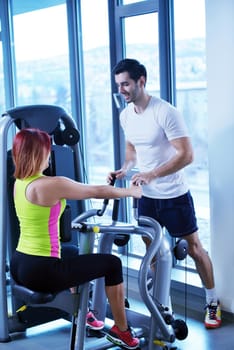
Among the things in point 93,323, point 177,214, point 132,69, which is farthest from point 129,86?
point 93,323

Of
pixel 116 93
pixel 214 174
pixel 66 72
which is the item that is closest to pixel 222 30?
pixel 214 174

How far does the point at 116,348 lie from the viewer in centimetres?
325

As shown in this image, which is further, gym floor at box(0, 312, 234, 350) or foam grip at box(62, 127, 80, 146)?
foam grip at box(62, 127, 80, 146)

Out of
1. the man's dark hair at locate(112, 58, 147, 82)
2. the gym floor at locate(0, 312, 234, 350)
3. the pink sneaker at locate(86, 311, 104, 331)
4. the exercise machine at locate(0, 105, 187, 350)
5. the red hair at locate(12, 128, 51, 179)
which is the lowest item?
the gym floor at locate(0, 312, 234, 350)

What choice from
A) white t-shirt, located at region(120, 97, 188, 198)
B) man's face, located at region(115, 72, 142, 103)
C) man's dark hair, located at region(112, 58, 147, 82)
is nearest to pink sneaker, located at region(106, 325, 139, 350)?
white t-shirt, located at region(120, 97, 188, 198)

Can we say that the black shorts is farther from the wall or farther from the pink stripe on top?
the pink stripe on top

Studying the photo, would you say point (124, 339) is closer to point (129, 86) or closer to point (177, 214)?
point (177, 214)

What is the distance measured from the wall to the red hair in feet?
4.06

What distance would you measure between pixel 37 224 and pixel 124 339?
0.79 metres

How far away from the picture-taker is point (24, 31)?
5.45 meters

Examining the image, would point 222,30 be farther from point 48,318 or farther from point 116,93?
point 48,318

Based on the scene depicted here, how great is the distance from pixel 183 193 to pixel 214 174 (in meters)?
0.31

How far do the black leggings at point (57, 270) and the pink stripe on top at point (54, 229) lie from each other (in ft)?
0.17

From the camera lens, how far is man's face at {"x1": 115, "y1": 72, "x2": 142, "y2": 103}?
320cm
